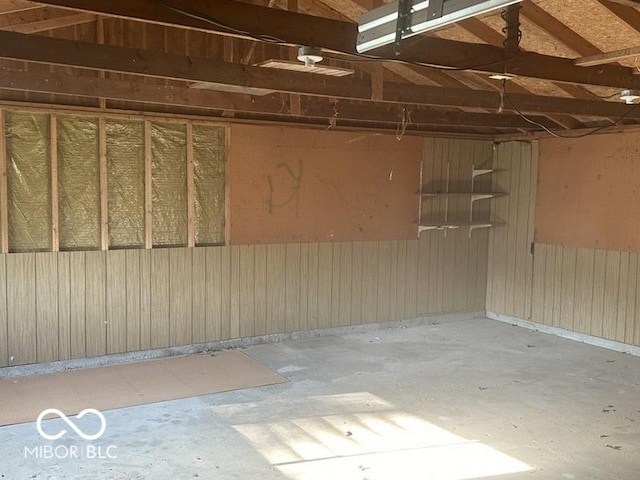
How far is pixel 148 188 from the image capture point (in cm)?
578

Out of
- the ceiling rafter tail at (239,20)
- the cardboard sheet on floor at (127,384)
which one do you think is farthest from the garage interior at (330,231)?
the cardboard sheet on floor at (127,384)

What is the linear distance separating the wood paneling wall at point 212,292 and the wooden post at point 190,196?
153 millimetres

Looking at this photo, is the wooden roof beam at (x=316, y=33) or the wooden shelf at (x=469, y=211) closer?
the wooden roof beam at (x=316, y=33)

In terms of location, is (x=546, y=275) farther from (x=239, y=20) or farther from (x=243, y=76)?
(x=239, y=20)

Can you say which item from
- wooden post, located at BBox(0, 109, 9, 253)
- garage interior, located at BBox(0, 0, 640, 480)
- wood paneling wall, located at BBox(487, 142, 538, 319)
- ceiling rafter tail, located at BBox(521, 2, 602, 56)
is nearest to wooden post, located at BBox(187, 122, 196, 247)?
garage interior, located at BBox(0, 0, 640, 480)

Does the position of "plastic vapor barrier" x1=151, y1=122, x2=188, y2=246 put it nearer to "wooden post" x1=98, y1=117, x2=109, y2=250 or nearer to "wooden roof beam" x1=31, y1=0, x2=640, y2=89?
"wooden post" x1=98, y1=117, x2=109, y2=250

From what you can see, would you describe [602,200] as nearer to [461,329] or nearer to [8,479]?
[461,329]

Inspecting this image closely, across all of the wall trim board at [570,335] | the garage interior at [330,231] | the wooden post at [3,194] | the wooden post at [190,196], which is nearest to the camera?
the garage interior at [330,231]

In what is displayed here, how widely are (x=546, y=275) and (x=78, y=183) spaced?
5325mm

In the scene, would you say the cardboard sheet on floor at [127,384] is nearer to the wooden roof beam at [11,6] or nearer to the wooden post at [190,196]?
the wooden post at [190,196]

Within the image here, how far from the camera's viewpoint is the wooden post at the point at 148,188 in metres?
5.74

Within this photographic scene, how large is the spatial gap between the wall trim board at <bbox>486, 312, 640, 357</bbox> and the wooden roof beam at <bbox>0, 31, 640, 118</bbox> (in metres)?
2.48

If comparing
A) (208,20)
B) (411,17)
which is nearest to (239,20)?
(208,20)

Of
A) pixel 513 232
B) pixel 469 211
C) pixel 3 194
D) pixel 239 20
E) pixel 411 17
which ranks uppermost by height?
pixel 239 20
